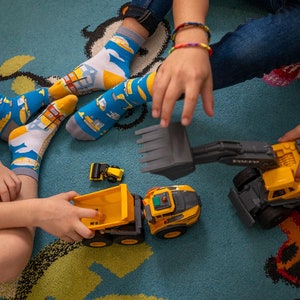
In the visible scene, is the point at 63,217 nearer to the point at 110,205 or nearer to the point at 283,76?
the point at 110,205

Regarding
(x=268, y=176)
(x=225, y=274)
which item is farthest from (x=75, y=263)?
(x=268, y=176)

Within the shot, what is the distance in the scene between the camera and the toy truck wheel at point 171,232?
0.80 m

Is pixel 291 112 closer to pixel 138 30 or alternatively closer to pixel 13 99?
pixel 138 30

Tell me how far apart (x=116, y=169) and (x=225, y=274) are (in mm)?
352

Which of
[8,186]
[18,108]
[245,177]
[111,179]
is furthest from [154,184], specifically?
[18,108]

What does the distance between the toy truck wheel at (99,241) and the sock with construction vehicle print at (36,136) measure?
241 millimetres

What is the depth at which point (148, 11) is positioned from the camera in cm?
101

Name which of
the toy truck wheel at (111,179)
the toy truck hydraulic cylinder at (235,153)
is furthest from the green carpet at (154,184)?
the toy truck hydraulic cylinder at (235,153)

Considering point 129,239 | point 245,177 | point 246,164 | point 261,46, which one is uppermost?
point 261,46

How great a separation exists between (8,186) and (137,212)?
29 cm

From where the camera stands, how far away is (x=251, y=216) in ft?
2.60

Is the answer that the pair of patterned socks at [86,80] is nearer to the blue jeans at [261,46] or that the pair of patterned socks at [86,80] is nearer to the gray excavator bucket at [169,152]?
the blue jeans at [261,46]

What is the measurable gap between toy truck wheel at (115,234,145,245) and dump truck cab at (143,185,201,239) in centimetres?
3

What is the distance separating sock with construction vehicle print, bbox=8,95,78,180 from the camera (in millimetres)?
964
